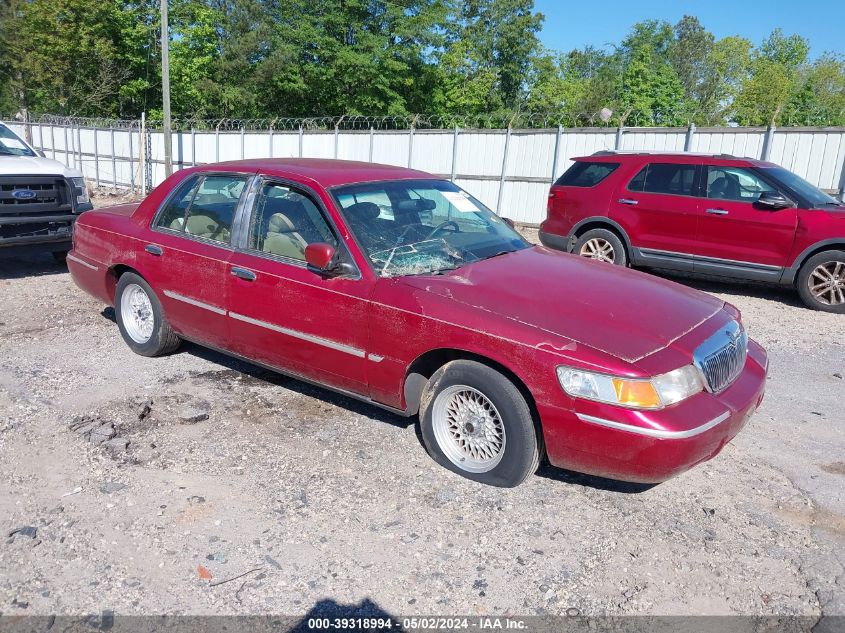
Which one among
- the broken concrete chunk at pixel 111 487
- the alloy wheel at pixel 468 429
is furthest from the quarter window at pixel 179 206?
the alloy wheel at pixel 468 429

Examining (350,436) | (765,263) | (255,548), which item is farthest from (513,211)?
(255,548)

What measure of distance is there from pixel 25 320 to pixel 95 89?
125ft

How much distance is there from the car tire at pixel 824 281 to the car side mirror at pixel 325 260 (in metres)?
6.47

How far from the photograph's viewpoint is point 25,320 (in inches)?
265

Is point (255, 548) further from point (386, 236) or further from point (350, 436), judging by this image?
point (386, 236)

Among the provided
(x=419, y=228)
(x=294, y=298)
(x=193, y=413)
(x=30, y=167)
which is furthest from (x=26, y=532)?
(x=30, y=167)

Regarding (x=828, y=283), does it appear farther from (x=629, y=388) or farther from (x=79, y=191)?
(x=79, y=191)

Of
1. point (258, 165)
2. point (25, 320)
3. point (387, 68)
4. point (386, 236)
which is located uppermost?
point (387, 68)

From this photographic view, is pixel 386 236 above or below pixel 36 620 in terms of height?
above

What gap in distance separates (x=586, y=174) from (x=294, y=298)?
6.59 m

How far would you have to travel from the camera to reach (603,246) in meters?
9.39

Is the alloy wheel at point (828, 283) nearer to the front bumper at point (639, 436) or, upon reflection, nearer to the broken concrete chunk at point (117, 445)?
the front bumper at point (639, 436)

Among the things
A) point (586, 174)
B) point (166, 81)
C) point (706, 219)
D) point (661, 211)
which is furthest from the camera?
point (166, 81)

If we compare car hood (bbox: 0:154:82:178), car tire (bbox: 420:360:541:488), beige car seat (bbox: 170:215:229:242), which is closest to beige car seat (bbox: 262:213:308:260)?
beige car seat (bbox: 170:215:229:242)
